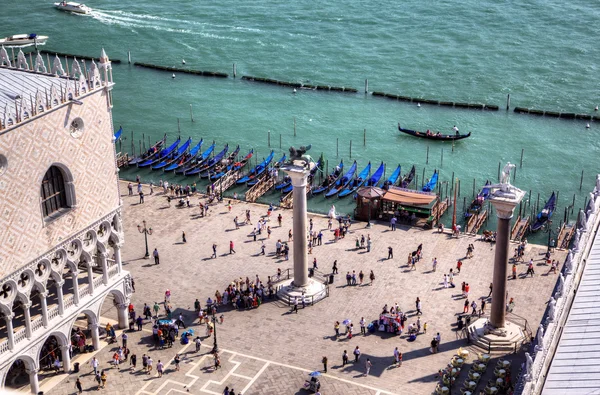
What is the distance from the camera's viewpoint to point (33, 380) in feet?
211

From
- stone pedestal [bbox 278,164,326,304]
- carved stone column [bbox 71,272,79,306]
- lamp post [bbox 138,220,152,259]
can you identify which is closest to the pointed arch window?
carved stone column [bbox 71,272,79,306]

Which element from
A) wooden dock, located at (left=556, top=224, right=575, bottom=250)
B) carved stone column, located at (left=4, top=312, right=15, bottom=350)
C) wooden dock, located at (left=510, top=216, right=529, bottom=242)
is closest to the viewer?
carved stone column, located at (left=4, top=312, right=15, bottom=350)

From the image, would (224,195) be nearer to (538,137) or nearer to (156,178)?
(156,178)

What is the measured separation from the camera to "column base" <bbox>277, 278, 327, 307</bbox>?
7731cm

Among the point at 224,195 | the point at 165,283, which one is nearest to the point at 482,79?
the point at 224,195

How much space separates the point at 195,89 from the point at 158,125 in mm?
18636

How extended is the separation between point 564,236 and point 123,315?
45205 mm

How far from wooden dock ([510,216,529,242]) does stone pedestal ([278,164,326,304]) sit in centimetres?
2383

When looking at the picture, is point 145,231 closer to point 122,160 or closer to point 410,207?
point 410,207

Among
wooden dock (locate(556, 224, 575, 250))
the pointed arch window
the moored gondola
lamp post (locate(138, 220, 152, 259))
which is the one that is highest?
the pointed arch window

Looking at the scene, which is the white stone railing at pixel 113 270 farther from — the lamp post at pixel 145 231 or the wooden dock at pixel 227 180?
the wooden dock at pixel 227 180

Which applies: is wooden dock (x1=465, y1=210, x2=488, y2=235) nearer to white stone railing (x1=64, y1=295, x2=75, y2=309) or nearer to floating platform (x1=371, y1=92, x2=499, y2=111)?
floating platform (x1=371, y1=92, x2=499, y2=111)

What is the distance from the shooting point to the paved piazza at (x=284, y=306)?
67.2m

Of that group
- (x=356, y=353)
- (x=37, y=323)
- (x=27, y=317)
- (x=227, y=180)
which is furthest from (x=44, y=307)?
(x=227, y=180)
